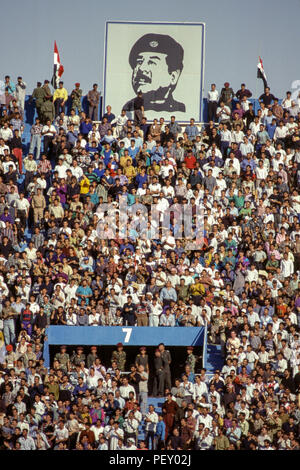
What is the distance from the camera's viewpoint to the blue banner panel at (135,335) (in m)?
29.1

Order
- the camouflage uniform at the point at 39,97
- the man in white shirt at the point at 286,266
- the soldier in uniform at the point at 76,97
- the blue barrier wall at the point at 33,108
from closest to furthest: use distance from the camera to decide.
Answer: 1. the man in white shirt at the point at 286,266
2. the camouflage uniform at the point at 39,97
3. the soldier in uniform at the point at 76,97
4. the blue barrier wall at the point at 33,108

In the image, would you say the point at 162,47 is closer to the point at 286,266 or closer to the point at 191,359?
the point at 286,266

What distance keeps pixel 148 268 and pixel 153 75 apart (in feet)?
35.7

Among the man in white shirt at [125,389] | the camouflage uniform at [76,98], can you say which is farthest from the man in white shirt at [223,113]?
the man in white shirt at [125,389]

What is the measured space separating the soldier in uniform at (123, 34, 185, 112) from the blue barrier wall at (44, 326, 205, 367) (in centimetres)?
1262

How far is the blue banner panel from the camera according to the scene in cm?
2906

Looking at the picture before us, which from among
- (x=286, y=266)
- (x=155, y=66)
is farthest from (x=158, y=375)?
(x=155, y=66)

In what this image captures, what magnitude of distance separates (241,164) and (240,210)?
7.71 feet

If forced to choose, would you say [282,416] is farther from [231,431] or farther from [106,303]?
[106,303]

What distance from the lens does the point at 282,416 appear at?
27406 millimetres

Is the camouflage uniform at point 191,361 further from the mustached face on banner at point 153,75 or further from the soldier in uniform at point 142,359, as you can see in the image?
the mustached face on banner at point 153,75

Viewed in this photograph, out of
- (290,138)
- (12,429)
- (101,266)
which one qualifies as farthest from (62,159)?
(12,429)

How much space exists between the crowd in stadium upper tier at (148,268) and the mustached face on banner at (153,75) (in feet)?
3.16

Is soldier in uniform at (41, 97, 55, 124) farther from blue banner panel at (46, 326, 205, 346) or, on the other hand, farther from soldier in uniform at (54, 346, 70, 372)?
soldier in uniform at (54, 346, 70, 372)
